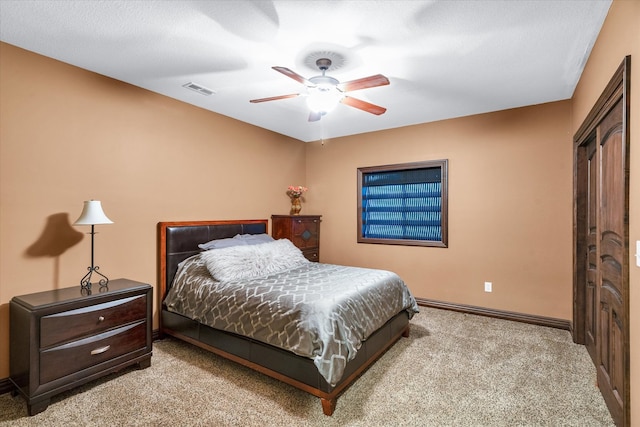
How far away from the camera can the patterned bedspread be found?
2227 mm

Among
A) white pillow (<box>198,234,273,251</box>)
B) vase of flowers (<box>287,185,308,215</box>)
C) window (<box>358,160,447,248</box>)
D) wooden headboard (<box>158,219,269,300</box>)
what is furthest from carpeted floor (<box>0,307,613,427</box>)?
vase of flowers (<box>287,185,308,215</box>)

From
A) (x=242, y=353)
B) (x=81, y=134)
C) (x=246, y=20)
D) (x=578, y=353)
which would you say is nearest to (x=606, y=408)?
(x=578, y=353)

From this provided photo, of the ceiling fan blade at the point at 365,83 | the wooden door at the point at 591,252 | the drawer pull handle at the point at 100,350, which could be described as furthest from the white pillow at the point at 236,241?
the wooden door at the point at 591,252

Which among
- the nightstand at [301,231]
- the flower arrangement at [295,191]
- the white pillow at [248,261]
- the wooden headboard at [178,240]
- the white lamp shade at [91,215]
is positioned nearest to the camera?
the white lamp shade at [91,215]

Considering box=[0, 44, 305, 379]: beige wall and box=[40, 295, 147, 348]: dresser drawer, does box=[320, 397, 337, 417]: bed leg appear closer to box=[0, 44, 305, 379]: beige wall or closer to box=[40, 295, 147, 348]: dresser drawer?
box=[40, 295, 147, 348]: dresser drawer

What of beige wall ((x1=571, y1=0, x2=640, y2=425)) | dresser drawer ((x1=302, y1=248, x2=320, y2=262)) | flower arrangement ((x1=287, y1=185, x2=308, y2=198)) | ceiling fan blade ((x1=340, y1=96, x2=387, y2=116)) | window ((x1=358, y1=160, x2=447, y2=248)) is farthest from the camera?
flower arrangement ((x1=287, y1=185, x2=308, y2=198))

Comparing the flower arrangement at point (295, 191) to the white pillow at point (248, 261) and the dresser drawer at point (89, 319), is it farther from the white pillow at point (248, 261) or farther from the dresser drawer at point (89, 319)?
the dresser drawer at point (89, 319)

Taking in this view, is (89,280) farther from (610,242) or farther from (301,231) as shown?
(610,242)

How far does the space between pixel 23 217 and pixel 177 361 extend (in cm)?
168

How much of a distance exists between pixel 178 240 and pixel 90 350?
1.34 m

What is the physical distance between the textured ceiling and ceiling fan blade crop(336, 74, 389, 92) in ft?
0.99

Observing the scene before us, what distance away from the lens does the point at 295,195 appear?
205 inches

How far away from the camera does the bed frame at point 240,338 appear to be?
2250 mm

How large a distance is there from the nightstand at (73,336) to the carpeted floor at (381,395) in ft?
0.48
